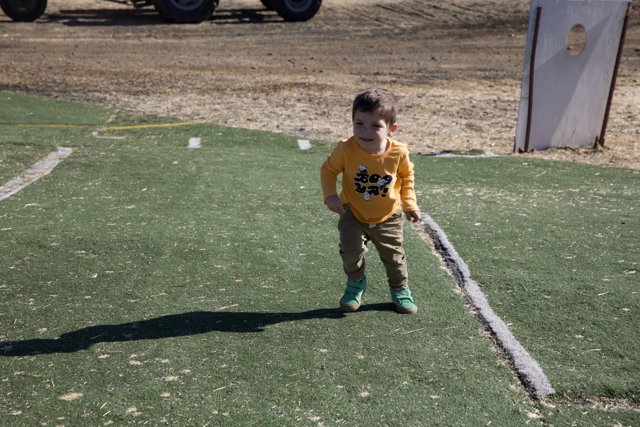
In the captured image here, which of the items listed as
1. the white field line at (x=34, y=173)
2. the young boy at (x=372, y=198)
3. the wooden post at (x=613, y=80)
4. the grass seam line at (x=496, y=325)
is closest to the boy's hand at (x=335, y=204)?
the young boy at (x=372, y=198)

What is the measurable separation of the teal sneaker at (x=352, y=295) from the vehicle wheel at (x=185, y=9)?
16885 mm

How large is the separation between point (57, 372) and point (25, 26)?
1756cm

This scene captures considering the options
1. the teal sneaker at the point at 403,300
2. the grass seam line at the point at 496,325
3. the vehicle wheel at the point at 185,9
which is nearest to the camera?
the grass seam line at the point at 496,325

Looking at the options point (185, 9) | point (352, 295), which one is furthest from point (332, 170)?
point (185, 9)

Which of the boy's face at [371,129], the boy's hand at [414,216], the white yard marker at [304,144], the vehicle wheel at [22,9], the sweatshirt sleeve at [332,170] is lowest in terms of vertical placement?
the white yard marker at [304,144]

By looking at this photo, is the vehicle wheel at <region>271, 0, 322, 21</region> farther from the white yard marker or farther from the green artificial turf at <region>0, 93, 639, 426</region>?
the green artificial turf at <region>0, 93, 639, 426</region>

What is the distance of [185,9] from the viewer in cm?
2017

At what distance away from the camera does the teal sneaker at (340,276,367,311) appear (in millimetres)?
4312

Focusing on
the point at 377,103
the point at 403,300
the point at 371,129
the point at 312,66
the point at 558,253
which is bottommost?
the point at 312,66

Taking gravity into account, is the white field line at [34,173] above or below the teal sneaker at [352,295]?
below

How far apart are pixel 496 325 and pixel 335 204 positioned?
978mm

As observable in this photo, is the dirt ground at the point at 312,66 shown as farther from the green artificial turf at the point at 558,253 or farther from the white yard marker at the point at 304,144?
the green artificial turf at the point at 558,253

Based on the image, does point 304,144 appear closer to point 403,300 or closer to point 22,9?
point 403,300

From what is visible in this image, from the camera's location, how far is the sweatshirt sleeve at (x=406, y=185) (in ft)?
13.9
